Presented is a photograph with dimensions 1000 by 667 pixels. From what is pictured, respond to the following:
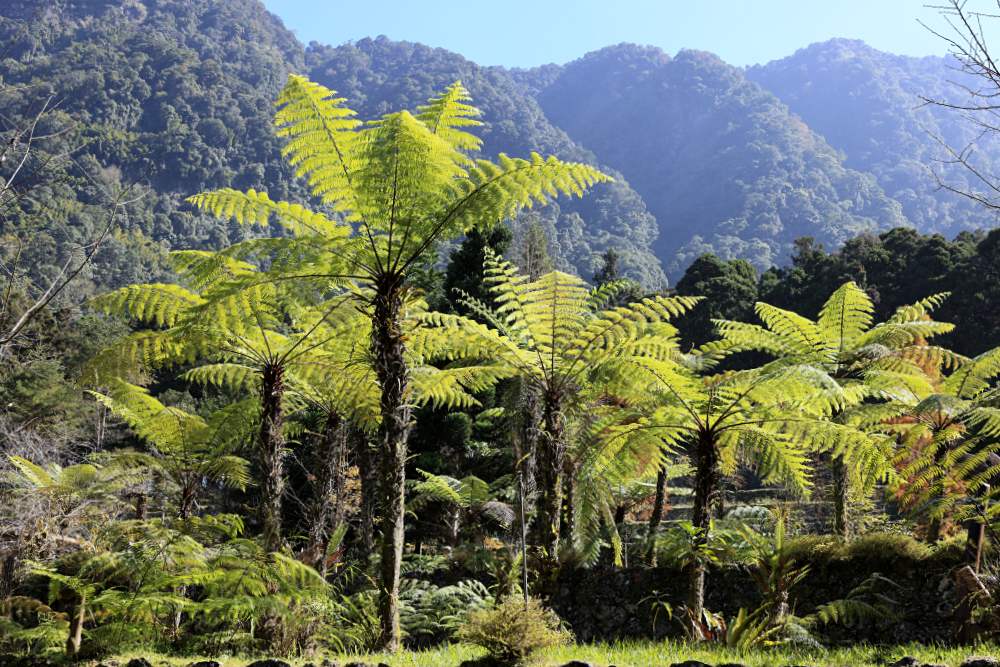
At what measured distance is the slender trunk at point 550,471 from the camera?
6.24 m

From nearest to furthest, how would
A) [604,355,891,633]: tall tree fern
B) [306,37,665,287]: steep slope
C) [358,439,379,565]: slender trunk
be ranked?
1. [604,355,891,633]: tall tree fern
2. [358,439,379,565]: slender trunk
3. [306,37,665,287]: steep slope

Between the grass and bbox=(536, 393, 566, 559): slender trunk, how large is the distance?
4.11 ft

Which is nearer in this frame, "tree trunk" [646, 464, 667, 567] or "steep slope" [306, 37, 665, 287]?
"tree trunk" [646, 464, 667, 567]

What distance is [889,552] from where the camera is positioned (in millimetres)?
7773

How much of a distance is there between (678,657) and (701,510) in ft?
5.28

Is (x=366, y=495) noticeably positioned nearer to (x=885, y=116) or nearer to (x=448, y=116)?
(x=448, y=116)

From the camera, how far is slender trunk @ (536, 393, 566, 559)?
6.24 metres

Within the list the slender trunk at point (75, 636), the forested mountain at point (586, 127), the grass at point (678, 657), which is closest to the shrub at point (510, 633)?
the grass at point (678, 657)

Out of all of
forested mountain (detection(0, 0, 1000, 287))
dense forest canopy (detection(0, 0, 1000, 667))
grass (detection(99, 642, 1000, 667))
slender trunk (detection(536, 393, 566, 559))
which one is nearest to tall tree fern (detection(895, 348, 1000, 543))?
dense forest canopy (detection(0, 0, 1000, 667))

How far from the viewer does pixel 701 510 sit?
5.91m

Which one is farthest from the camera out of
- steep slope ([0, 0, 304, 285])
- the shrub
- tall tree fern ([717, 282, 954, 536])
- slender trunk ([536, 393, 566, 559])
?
steep slope ([0, 0, 304, 285])

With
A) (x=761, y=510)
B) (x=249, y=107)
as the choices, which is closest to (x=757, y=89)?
(x=249, y=107)

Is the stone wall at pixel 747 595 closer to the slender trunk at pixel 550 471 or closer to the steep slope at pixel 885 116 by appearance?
the slender trunk at pixel 550 471

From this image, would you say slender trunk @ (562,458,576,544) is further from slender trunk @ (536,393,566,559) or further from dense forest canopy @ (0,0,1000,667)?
slender trunk @ (536,393,566,559)
